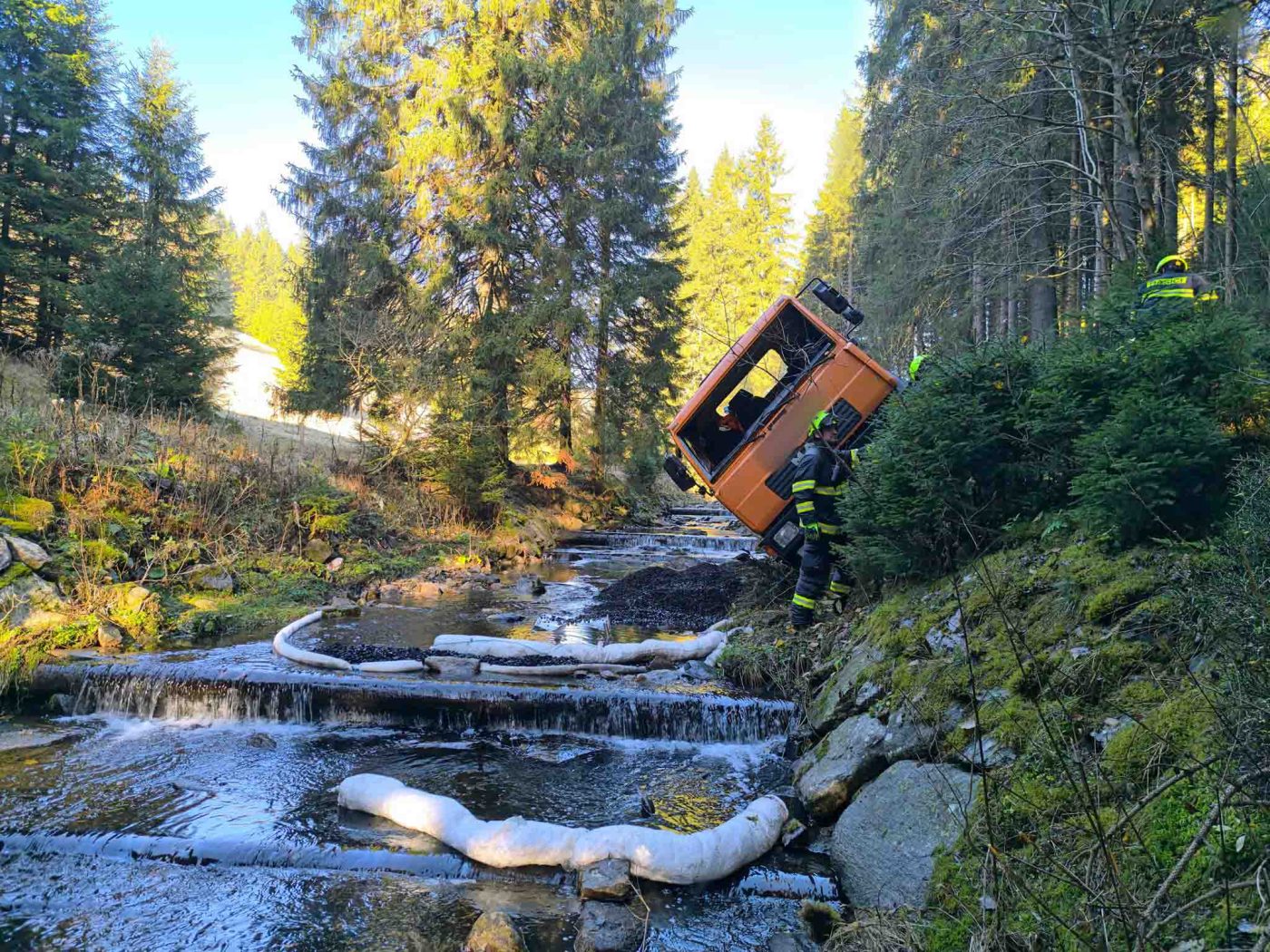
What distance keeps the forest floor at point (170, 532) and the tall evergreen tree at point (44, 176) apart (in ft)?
8.39

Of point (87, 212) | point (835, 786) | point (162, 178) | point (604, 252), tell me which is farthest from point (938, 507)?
point (162, 178)

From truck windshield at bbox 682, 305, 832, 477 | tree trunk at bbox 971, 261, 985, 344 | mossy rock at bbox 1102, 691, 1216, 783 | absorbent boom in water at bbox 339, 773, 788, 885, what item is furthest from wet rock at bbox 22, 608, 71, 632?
tree trunk at bbox 971, 261, 985, 344

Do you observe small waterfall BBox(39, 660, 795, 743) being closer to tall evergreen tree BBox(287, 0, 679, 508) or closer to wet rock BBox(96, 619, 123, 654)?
wet rock BBox(96, 619, 123, 654)

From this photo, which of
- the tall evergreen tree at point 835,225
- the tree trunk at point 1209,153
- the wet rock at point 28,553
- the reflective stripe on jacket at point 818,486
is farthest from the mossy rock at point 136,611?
the tall evergreen tree at point 835,225

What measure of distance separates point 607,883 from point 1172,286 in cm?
565

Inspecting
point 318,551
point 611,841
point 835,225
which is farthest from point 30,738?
point 835,225

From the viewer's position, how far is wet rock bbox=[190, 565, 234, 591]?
9.93 meters

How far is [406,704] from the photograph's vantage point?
6.36 meters

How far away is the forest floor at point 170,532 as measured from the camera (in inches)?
318

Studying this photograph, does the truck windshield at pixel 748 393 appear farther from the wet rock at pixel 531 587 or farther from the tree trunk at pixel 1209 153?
the tree trunk at pixel 1209 153

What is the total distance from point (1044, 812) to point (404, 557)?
491 inches

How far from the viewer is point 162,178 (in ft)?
68.9

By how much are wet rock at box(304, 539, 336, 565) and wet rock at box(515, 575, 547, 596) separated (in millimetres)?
3414

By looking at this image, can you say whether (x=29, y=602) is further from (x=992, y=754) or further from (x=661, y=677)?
(x=992, y=754)
